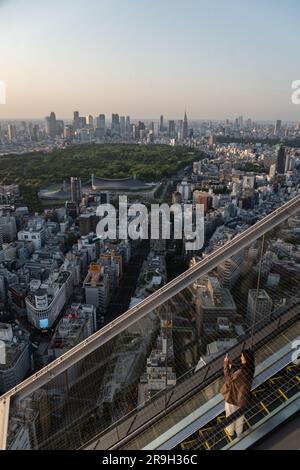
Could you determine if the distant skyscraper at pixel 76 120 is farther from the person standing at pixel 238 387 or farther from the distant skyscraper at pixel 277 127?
the person standing at pixel 238 387

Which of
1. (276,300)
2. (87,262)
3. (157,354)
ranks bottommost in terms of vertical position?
(87,262)

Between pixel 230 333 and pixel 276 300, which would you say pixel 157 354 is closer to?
pixel 230 333

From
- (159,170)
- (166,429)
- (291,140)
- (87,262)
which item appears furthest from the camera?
(291,140)

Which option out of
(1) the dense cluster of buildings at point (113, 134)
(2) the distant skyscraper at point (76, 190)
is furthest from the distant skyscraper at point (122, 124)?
(2) the distant skyscraper at point (76, 190)

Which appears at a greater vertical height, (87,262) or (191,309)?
(191,309)

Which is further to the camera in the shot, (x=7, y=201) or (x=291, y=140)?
(x=291, y=140)

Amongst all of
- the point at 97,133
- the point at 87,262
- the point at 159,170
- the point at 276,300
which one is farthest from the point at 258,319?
the point at 97,133

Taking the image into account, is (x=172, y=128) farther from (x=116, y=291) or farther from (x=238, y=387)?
(x=238, y=387)

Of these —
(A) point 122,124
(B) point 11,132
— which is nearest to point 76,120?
(A) point 122,124

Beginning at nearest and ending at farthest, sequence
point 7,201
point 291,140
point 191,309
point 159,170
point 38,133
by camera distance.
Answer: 1. point 191,309
2. point 7,201
3. point 159,170
4. point 291,140
5. point 38,133
